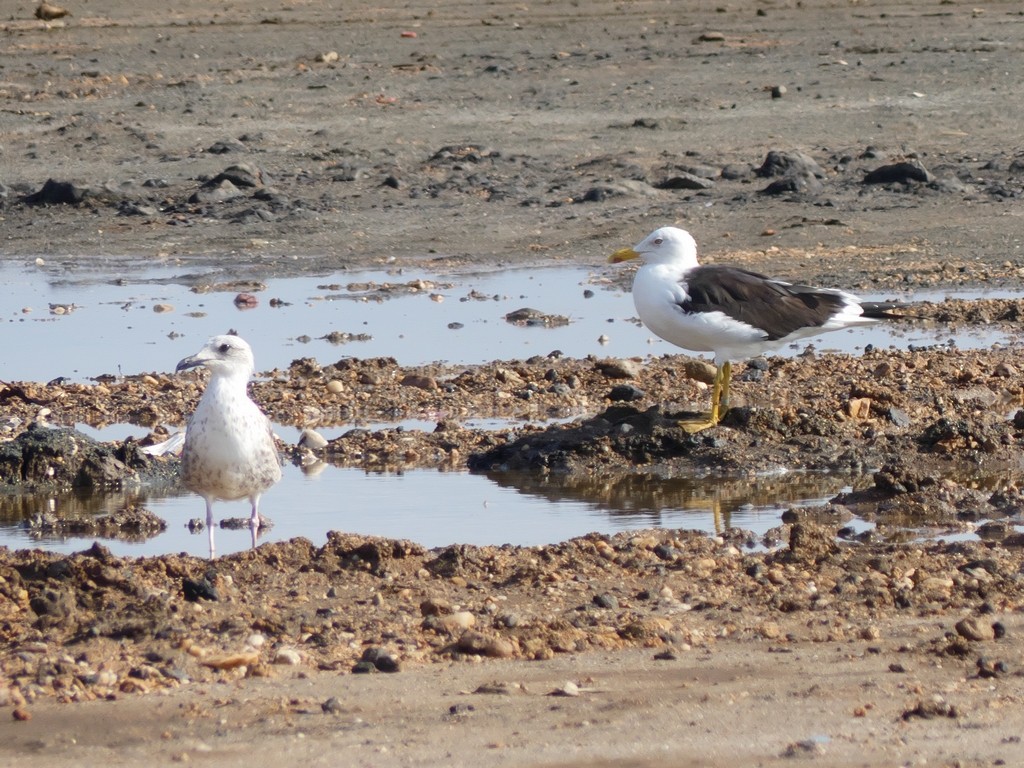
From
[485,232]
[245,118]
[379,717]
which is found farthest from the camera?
[245,118]

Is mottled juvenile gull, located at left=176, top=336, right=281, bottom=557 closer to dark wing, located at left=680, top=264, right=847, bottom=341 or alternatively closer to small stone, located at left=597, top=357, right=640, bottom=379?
dark wing, located at left=680, top=264, right=847, bottom=341

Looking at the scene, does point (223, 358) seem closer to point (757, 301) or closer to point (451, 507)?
point (451, 507)

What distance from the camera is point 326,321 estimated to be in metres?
11.6

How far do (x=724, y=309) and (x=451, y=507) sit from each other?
193 cm

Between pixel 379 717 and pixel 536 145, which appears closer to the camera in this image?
pixel 379 717

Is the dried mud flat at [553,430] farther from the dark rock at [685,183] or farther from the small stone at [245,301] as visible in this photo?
the small stone at [245,301]

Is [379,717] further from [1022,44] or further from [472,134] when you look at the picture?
[1022,44]

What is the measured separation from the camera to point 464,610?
5676mm

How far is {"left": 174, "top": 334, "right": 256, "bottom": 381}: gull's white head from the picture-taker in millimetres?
6965

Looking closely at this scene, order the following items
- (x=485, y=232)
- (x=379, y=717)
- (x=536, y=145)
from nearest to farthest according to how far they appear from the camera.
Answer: (x=379, y=717) → (x=485, y=232) → (x=536, y=145)

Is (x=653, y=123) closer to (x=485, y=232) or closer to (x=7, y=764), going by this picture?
(x=485, y=232)

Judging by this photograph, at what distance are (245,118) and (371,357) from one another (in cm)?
1011

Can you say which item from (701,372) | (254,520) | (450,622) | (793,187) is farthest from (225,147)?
(450,622)

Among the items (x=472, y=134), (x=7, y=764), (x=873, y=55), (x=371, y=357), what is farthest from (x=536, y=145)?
(x=7, y=764)
